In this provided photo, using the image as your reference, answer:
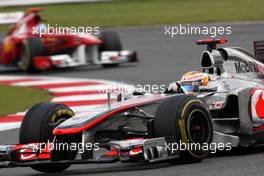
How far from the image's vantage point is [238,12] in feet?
88.1

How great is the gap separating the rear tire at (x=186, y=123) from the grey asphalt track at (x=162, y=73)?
0.47ft

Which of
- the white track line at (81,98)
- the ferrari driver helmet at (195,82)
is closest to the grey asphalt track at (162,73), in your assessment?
the ferrari driver helmet at (195,82)

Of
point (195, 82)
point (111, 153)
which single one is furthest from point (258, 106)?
point (111, 153)

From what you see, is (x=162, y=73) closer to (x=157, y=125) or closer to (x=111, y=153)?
(x=157, y=125)

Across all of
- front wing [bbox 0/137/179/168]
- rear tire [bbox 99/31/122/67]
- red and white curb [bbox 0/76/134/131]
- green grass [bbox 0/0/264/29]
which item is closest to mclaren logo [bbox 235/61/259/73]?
front wing [bbox 0/137/179/168]

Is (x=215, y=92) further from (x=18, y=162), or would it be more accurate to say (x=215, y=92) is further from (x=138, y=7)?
(x=138, y=7)

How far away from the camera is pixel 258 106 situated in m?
8.30

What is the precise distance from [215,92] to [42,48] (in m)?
11.2

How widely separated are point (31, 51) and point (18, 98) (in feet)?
16.3

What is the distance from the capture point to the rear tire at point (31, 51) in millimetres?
19188

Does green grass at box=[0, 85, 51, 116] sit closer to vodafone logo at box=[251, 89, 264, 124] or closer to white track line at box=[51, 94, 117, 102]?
white track line at box=[51, 94, 117, 102]

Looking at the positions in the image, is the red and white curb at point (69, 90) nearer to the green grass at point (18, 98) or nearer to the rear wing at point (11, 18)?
the green grass at point (18, 98)

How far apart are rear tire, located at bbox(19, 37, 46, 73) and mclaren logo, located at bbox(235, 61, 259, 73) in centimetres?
1075

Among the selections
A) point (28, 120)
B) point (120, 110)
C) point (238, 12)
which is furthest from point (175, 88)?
point (238, 12)
